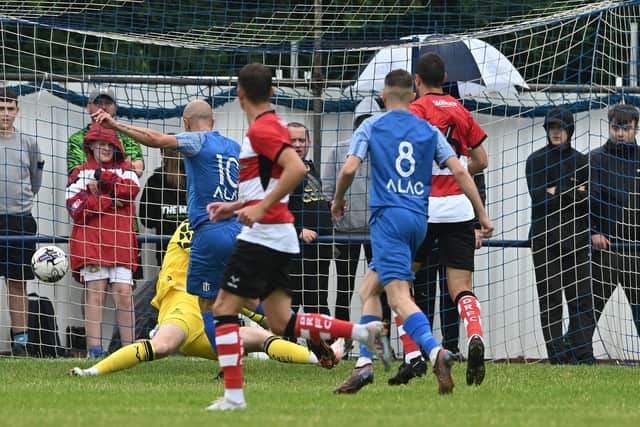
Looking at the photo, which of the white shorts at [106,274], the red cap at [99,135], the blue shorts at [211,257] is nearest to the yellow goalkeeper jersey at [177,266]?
the blue shorts at [211,257]

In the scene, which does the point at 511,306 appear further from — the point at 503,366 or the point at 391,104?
the point at 391,104

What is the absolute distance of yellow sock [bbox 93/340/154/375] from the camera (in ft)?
33.3

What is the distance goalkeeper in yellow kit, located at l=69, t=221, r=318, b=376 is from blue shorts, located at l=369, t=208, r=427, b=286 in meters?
2.15

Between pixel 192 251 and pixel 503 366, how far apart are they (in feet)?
10.7

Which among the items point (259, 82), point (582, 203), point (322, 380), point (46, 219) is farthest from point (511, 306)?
point (259, 82)

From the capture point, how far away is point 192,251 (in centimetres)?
998

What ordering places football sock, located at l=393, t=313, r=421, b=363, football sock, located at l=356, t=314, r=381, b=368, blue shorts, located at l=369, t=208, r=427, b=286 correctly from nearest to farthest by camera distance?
blue shorts, located at l=369, t=208, r=427, b=286 < football sock, located at l=356, t=314, r=381, b=368 < football sock, located at l=393, t=313, r=421, b=363

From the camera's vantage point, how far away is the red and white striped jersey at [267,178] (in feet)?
25.9

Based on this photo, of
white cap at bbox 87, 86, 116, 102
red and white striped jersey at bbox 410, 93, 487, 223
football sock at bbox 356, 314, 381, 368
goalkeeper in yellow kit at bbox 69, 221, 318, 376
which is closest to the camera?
football sock at bbox 356, 314, 381, 368

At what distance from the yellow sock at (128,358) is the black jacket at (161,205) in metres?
3.02

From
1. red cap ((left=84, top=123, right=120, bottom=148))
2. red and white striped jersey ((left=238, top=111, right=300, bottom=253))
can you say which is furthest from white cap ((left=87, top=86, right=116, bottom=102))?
red and white striped jersey ((left=238, top=111, right=300, bottom=253))

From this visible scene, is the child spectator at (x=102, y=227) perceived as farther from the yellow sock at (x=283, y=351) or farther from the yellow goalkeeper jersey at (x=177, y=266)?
the yellow sock at (x=283, y=351)

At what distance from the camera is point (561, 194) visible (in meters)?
12.7

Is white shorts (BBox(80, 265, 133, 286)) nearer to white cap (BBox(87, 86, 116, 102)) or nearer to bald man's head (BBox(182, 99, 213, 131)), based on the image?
white cap (BBox(87, 86, 116, 102))
